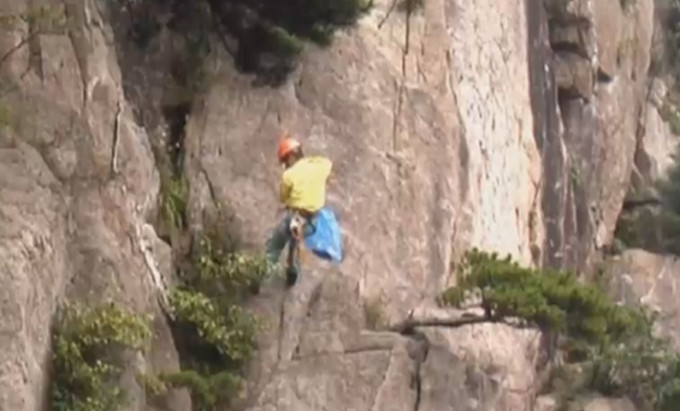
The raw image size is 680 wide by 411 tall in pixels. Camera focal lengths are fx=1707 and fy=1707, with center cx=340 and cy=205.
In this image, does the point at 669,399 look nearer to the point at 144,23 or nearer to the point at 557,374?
the point at 557,374

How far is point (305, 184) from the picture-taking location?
16.9 meters

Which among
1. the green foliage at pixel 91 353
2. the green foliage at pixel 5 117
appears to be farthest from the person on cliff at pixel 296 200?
the green foliage at pixel 5 117

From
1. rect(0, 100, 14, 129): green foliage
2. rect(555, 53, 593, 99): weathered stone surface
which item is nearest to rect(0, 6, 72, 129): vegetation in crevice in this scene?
rect(0, 100, 14, 129): green foliage

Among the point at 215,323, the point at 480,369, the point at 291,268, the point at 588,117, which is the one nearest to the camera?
the point at 215,323

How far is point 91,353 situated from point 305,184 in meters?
3.24

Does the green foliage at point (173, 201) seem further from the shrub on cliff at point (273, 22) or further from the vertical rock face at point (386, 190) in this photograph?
the shrub on cliff at point (273, 22)

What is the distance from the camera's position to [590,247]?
2864 cm

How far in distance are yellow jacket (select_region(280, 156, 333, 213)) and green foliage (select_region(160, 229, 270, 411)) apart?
70 cm

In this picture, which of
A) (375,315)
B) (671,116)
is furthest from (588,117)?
(375,315)

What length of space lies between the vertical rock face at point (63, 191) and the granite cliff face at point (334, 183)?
2 cm

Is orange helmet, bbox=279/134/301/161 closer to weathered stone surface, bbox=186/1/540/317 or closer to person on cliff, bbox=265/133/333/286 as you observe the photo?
person on cliff, bbox=265/133/333/286

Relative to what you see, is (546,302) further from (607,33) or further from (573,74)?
(607,33)

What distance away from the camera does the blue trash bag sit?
17172mm

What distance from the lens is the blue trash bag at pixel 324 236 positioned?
17172mm
